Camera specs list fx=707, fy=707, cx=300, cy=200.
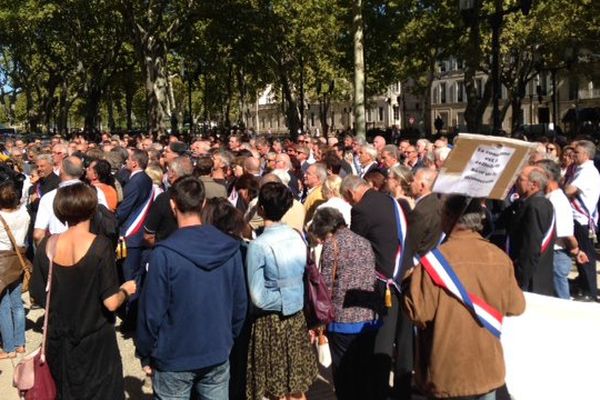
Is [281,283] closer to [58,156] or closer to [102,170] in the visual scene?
[102,170]

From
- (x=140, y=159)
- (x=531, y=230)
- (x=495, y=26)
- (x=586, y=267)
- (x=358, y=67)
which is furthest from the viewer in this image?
(x=358, y=67)

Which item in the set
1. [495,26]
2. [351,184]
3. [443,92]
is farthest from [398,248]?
[443,92]

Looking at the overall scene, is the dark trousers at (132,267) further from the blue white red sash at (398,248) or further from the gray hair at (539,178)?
the gray hair at (539,178)

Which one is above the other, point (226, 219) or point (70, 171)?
point (70, 171)

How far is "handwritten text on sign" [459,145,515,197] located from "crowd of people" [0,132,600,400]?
0.13 meters

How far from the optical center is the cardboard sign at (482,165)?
11.7 ft

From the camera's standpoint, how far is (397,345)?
Result: 19.8ft

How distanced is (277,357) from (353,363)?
72 centimetres

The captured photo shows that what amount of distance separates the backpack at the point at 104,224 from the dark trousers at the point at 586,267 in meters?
5.56

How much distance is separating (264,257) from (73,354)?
1362 millimetres

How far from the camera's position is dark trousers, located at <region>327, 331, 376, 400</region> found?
5293 millimetres

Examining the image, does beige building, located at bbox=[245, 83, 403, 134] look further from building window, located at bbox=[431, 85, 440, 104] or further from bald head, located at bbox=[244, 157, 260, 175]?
bald head, located at bbox=[244, 157, 260, 175]

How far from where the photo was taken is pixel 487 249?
380 cm

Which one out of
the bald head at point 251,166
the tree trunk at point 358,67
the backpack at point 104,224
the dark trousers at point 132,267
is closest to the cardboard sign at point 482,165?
the backpack at point 104,224
